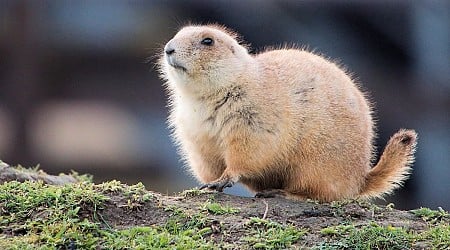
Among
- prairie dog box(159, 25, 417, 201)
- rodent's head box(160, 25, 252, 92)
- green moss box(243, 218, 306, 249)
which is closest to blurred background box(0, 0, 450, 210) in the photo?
prairie dog box(159, 25, 417, 201)

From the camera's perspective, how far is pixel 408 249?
24.2ft

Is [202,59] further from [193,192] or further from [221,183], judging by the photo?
[193,192]

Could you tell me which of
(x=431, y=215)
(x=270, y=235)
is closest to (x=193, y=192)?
(x=270, y=235)

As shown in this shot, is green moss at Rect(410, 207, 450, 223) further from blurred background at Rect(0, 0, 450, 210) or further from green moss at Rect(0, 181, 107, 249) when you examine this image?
blurred background at Rect(0, 0, 450, 210)

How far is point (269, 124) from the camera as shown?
8703 millimetres

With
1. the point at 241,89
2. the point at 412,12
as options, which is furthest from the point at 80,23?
the point at 241,89

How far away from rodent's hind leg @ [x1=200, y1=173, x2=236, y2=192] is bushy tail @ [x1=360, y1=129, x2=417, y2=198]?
116cm

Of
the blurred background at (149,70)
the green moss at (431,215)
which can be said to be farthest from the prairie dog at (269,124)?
the blurred background at (149,70)

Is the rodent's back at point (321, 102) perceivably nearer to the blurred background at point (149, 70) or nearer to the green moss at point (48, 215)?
the green moss at point (48, 215)

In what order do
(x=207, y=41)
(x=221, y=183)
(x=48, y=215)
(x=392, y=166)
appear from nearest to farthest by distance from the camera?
1. (x=48, y=215)
2. (x=221, y=183)
3. (x=207, y=41)
4. (x=392, y=166)

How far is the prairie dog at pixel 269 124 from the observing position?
8.70 metres

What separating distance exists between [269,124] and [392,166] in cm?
108

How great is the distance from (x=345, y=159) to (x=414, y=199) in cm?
911

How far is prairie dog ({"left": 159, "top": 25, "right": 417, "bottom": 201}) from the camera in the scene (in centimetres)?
870
